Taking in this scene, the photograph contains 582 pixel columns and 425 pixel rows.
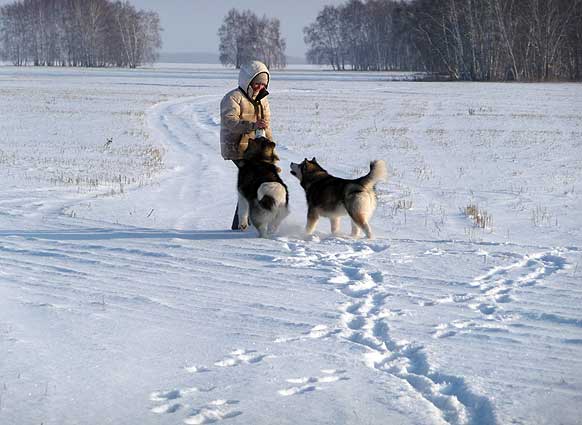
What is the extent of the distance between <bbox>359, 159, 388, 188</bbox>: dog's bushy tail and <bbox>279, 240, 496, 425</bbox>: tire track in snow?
2.16 feet

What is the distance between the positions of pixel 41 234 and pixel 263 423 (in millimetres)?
5063

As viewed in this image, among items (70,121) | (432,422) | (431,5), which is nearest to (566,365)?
(432,422)

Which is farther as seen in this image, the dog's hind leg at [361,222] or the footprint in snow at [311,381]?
the dog's hind leg at [361,222]

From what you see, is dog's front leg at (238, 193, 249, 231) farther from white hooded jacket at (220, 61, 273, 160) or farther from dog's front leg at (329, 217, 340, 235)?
dog's front leg at (329, 217, 340, 235)

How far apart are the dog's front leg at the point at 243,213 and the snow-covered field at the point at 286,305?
0.29 metres

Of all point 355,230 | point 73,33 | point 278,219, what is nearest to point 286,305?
point 278,219

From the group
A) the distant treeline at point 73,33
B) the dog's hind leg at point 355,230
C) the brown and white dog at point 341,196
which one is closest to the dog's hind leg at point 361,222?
the brown and white dog at point 341,196

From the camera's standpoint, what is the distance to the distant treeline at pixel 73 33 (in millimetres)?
101562

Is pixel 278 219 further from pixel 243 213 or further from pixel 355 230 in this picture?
pixel 355 230

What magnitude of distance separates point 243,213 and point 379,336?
3.43 m

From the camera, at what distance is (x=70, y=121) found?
78.5ft

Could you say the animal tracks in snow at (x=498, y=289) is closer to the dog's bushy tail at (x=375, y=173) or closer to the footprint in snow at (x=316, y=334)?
the footprint in snow at (x=316, y=334)

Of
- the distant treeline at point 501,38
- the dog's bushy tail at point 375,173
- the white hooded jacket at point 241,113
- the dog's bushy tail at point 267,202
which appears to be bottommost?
the dog's bushy tail at point 267,202

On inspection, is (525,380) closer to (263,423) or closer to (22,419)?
(263,423)
